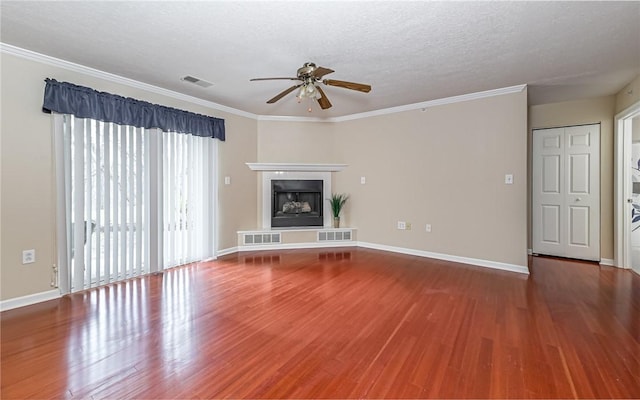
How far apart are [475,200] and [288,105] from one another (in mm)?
3124

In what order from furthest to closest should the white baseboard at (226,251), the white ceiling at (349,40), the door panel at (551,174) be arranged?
the white baseboard at (226,251), the door panel at (551,174), the white ceiling at (349,40)

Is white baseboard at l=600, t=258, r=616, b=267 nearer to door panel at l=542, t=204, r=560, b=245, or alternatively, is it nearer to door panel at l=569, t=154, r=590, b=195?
door panel at l=542, t=204, r=560, b=245

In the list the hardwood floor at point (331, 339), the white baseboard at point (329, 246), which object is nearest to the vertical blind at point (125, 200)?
the white baseboard at point (329, 246)

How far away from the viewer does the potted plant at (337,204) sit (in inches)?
207

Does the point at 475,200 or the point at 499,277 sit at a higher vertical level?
the point at 475,200

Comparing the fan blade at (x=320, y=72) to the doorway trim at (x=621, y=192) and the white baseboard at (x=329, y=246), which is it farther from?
the doorway trim at (x=621, y=192)

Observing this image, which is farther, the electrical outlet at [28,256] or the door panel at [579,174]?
the door panel at [579,174]

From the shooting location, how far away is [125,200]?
3418 mm

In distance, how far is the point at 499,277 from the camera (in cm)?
352

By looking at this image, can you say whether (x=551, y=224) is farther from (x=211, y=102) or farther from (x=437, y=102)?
(x=211, y=102)

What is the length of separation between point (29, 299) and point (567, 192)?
6.85m

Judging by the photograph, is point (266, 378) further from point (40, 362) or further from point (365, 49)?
point (365, 49)

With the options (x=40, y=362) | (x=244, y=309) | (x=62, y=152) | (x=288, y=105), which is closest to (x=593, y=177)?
(x=288, y=105)

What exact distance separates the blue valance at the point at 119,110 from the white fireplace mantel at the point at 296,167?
99 centimetres
